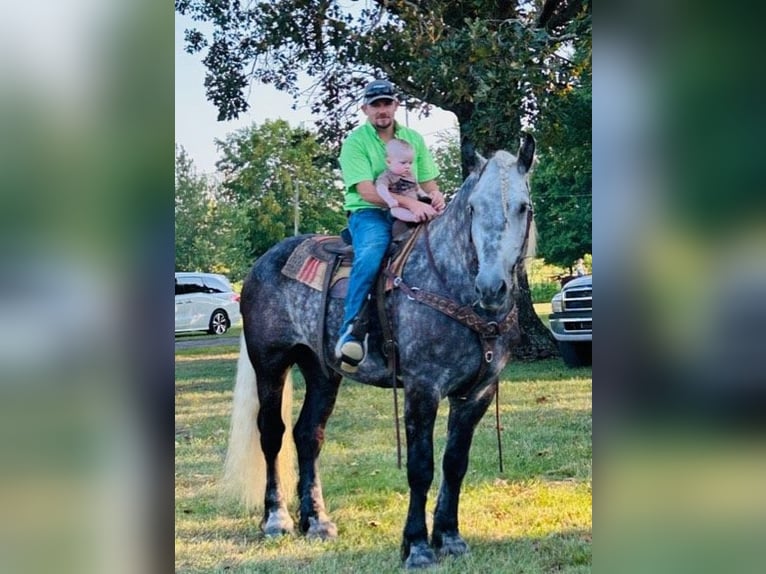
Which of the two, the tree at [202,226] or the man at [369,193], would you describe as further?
the tree at [202,226]

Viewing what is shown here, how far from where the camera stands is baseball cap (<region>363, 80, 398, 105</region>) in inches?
184

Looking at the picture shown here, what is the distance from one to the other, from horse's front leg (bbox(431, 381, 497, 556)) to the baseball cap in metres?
1.59

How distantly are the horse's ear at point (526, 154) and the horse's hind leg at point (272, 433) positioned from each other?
5.45 ft

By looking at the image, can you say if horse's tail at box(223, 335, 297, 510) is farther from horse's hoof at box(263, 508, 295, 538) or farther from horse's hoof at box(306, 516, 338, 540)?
horse's hoof at box(306, 516, 338, 540)

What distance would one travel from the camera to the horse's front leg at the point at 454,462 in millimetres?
4621

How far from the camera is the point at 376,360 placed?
4.64 m

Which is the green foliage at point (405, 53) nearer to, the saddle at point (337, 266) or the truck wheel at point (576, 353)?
the saddle at point (337, 266)

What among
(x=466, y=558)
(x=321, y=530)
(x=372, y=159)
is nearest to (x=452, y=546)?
(x=466, y=558)

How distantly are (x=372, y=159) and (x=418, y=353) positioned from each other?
104 cm

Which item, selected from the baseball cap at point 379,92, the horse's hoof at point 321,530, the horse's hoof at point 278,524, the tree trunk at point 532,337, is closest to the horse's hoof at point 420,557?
the horse's hoof at point 321,530

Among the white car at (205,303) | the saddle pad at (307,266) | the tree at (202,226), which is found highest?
the tree at (202,226)

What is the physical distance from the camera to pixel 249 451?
4.85 metres
